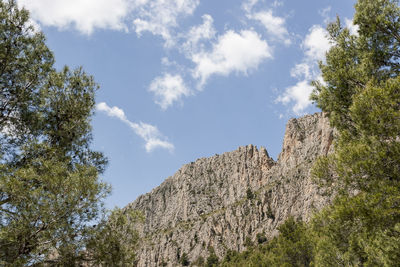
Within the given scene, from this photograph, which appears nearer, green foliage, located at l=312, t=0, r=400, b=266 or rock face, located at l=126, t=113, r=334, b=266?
green foliage, located at l=312, t=0, r=400, b=266

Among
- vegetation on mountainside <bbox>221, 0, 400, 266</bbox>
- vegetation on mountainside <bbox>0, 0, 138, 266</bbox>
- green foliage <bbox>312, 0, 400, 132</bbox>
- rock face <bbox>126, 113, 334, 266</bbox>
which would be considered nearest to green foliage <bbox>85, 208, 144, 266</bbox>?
vegetation on mountainside <bbox>0, 0, 138, 266</bbox>

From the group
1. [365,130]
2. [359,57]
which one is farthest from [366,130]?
[359,57]

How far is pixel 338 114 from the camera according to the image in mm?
16031

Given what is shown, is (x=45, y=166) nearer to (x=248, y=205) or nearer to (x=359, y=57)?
(x=359, y=57)

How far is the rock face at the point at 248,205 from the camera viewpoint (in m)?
139

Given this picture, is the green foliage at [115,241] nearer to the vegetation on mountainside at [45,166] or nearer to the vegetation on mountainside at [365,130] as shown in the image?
the vegetation on mountainside at [45,166]

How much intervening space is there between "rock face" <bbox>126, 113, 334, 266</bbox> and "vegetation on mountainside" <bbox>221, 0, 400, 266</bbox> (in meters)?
111

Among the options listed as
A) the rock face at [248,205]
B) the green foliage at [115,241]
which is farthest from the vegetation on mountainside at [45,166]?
the rock face at [248,205]

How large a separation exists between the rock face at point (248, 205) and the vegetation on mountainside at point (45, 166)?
4419 inches

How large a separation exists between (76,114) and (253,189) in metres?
170

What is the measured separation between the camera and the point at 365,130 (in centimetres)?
1228

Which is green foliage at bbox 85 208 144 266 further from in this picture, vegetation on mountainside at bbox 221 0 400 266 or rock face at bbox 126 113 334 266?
rock face at bbox 126 113 334 266

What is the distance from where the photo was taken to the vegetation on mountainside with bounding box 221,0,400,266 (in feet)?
36.3

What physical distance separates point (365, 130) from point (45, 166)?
14683 mm
